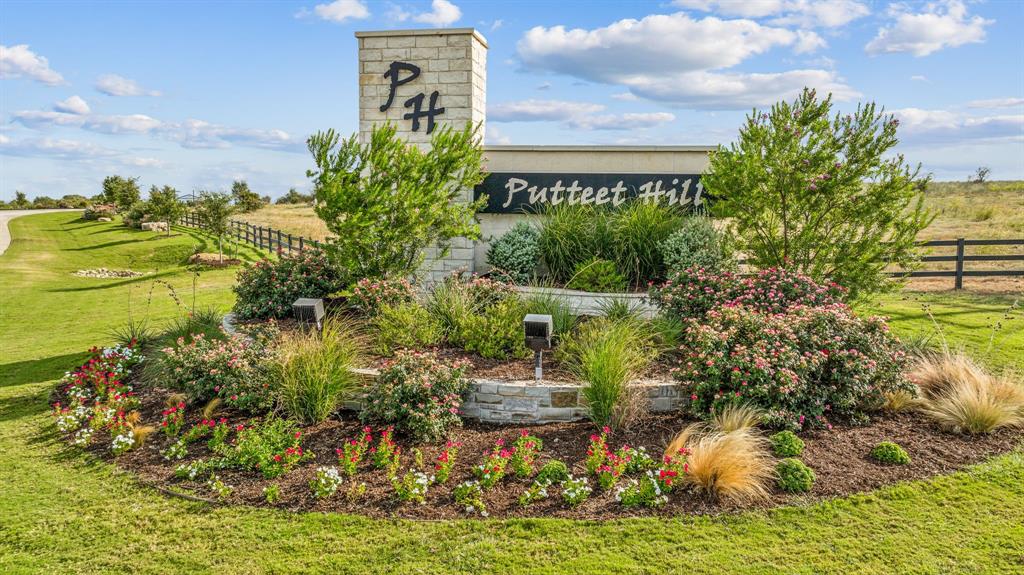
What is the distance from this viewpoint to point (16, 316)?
1348cm

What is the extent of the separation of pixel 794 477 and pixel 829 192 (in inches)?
196

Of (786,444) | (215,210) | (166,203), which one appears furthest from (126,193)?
(786,444)

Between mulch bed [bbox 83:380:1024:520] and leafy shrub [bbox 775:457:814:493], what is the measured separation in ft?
0.24

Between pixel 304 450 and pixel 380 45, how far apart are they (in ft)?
23.3

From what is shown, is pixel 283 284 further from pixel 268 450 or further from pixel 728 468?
pixel 728 468

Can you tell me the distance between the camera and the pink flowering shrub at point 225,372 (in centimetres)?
672

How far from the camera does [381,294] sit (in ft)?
27.7

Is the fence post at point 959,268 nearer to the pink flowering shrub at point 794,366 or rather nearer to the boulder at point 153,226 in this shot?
the pink flowering shrub at point 794,366

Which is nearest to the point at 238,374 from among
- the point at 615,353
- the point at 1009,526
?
the point at 615,353

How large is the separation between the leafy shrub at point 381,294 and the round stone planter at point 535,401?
6.98ft

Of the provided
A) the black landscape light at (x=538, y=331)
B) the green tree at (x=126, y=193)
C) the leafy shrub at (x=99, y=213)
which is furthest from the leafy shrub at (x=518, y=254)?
the leafy shrub at (x=99, y=213)

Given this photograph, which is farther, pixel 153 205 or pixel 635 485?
pixel 153 205

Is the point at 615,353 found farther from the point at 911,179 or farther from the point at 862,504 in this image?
the point at 911,179

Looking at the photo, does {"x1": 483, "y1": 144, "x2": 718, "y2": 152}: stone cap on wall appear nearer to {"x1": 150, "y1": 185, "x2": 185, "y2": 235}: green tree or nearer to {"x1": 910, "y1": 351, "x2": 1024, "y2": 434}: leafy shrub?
{"x1": 910, "y1": 351, "x2": 1024, "y2": 434}: leafy shrub
